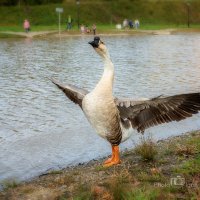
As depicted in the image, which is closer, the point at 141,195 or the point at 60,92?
the point at 141,195

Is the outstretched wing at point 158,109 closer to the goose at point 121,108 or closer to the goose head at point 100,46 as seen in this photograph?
the goose at point 121,108

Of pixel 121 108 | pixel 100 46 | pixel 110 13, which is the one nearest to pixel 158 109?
pixel 121 108

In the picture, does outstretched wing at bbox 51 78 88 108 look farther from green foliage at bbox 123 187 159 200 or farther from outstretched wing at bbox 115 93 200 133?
green foliage at bbox 123 187 159 200

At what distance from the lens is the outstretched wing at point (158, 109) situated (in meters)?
7.00

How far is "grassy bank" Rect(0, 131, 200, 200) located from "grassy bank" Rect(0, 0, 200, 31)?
5146 centimetres

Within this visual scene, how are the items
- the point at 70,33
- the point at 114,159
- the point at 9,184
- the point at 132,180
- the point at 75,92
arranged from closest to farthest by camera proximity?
the point at 132,180 → the point at 75,92 → the point at 9,184 → the point at 114,159 → the point at 70,33

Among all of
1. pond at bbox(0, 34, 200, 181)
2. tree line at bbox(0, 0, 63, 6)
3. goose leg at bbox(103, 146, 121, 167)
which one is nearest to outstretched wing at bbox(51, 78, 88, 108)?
goose leg at bbox(103, 146, 121, 167)

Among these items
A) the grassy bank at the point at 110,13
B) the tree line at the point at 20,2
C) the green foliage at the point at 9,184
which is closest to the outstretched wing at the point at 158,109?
the green foliage at the point at 9,184

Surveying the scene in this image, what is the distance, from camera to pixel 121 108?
734 cm

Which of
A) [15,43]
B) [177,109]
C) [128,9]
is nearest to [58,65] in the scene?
[15,43]

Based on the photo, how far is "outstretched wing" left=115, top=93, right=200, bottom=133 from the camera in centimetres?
700

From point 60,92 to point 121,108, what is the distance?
404 inches

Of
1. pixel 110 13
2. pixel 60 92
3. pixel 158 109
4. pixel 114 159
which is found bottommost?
pixel 60 92

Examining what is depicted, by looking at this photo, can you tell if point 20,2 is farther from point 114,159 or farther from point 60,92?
point 114,159
